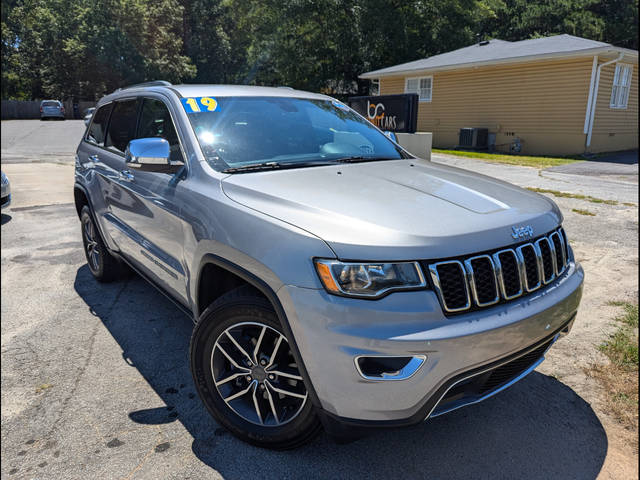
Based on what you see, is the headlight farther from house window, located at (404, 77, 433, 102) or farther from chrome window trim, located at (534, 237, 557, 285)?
house window, located at (404, 77, 433, 102)

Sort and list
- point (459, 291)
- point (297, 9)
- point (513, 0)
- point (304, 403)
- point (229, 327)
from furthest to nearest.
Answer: point (513, 0) → point (297, 9) → point (229, 327) → point (304, 403) → point (459, 291)

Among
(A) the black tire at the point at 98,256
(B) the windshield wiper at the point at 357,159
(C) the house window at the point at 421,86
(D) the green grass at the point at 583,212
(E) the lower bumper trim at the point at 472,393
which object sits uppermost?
(C) the house window at the point at 421,86

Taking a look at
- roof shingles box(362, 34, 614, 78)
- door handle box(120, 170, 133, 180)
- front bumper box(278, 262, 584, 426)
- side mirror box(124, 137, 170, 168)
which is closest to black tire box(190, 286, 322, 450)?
front bumper box(278, 262, 584, 426)

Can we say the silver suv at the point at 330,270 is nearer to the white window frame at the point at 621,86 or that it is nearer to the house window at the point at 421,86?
the white window frame at the point at 621,86

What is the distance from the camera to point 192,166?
2.92 m

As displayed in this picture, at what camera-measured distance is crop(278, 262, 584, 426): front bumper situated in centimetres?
194

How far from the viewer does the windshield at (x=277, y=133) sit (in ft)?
10.1

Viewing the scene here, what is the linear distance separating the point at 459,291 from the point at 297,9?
3094 centimetres

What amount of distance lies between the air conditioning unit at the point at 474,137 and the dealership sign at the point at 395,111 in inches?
267

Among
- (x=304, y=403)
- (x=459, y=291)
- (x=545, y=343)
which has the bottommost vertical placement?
(x=304, y=403)

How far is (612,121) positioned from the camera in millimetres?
17750

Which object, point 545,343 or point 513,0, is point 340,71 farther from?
point 545,343

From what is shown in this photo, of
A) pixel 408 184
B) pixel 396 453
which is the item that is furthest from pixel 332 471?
pixel 408 184

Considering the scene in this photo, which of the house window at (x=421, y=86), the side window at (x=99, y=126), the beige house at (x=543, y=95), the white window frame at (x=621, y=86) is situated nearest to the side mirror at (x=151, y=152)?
the side window at (x=99, y=126)
